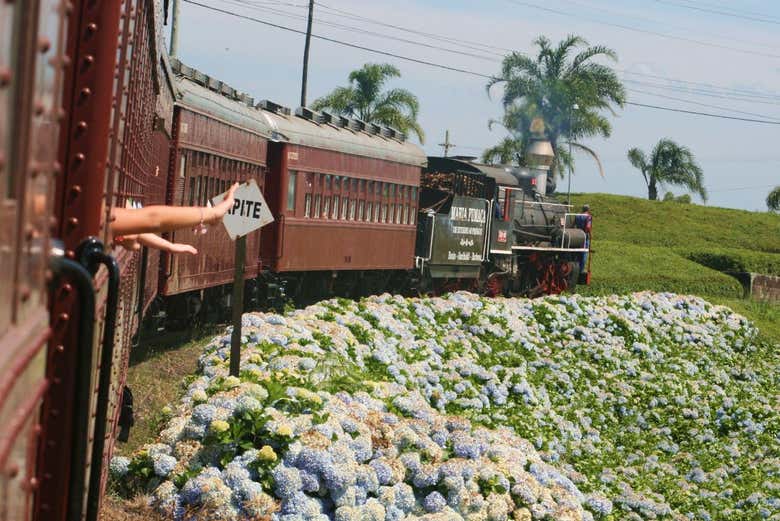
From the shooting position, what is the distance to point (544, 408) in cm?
1405

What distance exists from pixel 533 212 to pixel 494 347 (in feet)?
42.9

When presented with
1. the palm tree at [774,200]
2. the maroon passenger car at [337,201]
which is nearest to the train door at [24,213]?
the maroon passenger car at [337,201]

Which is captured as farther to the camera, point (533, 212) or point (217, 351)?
point (533, 212)

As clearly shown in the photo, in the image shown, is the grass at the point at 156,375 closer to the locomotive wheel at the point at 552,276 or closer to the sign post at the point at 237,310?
the sign post at the point at 237,310

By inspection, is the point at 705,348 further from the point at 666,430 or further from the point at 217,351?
the point at 217,351

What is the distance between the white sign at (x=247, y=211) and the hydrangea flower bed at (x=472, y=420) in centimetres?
114

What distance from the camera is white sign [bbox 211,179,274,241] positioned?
9.11m

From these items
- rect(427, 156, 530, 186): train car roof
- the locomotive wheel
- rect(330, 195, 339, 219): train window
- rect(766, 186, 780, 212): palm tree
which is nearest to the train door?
rect(330, 195, 339, 219): train window

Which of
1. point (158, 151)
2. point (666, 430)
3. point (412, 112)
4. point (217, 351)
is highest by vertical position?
point (412, 112)

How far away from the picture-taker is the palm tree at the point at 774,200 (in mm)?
68188

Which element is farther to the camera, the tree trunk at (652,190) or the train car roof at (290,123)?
the tree trunk at (652,190)

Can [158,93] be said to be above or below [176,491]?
above

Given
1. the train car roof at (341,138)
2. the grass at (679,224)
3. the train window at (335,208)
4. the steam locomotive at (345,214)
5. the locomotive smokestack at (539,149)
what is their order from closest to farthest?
the steam locomotive at (345,214), the train car roof at (341,138), the train window at (335,208), the locomotive smokestack at (539,149), the grass at (679,224)

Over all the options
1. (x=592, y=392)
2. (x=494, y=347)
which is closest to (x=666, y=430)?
(x=592, y=392)
